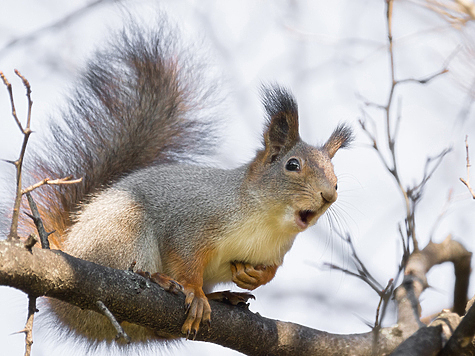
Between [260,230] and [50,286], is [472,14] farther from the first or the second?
[50,286]

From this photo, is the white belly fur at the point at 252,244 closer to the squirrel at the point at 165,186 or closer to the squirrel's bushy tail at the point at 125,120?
the squirrel at the point at 165,186

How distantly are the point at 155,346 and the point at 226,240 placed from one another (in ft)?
2.78

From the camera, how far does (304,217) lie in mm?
2951

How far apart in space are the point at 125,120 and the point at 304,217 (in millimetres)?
1573

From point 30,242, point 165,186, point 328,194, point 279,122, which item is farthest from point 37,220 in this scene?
point 279,122

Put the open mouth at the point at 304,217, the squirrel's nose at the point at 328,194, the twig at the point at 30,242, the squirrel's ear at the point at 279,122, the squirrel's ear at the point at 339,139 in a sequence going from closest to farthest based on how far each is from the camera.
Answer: the twig at the point at 30,242, the squirrel's nose at the point at 328,194, the open mouth at the point at 304,217, the squirrel's ear at the point at 279,122, the squirrel's ear at the point at 339,139

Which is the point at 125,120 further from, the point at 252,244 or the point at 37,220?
the point at 37,220

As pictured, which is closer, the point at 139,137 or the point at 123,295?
the point at 123,295

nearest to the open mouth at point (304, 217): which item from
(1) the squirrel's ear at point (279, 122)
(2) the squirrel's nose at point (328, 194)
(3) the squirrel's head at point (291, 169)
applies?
(3) the squirrel's head at point (291, 169)

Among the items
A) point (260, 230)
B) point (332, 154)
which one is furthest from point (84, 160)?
point (332, 154)

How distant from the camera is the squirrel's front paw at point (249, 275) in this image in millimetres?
2955

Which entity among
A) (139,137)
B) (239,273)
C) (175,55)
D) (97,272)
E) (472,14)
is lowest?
(97,272)

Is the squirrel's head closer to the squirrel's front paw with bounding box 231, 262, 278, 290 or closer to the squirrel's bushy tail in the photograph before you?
the squirrel's front paw with bounding box 231, 262, 278, 290

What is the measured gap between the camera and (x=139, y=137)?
3.71 metres
